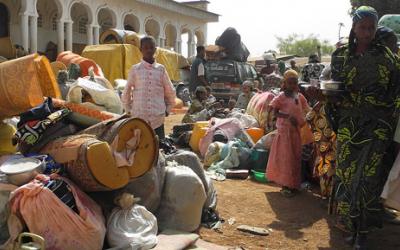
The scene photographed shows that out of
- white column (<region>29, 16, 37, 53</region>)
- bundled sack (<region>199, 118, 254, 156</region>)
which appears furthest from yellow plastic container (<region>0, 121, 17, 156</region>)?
white column (<region>29, 16, 37, 53</region>)

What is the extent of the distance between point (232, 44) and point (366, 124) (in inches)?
396

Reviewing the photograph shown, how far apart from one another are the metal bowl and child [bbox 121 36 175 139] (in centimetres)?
189

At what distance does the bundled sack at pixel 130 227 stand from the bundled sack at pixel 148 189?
0.26m

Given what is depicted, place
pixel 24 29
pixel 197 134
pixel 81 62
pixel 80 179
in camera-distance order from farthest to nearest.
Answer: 1. pixel 24 29
2. pixel 81 62
3. pixel 197 134
4. pixel 80 179

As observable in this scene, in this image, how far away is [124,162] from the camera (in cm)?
335

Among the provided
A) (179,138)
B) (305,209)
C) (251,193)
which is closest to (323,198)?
(305,209)

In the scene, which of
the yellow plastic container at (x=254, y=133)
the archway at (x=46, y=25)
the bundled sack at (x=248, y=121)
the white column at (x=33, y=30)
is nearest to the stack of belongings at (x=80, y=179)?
the yellow plastic container at (x=254, y=133)

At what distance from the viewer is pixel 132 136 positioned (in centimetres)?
350

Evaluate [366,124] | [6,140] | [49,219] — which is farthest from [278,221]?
[6,140]

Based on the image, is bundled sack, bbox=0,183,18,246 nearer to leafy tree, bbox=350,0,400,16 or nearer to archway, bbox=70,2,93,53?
archway, bbox=70,2,93,53

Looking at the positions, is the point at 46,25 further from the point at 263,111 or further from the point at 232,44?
the point at 263,111

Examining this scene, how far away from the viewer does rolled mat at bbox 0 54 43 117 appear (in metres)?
3.66

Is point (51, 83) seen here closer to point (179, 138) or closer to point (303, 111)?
point (303, 111)

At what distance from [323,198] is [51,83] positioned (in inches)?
119
